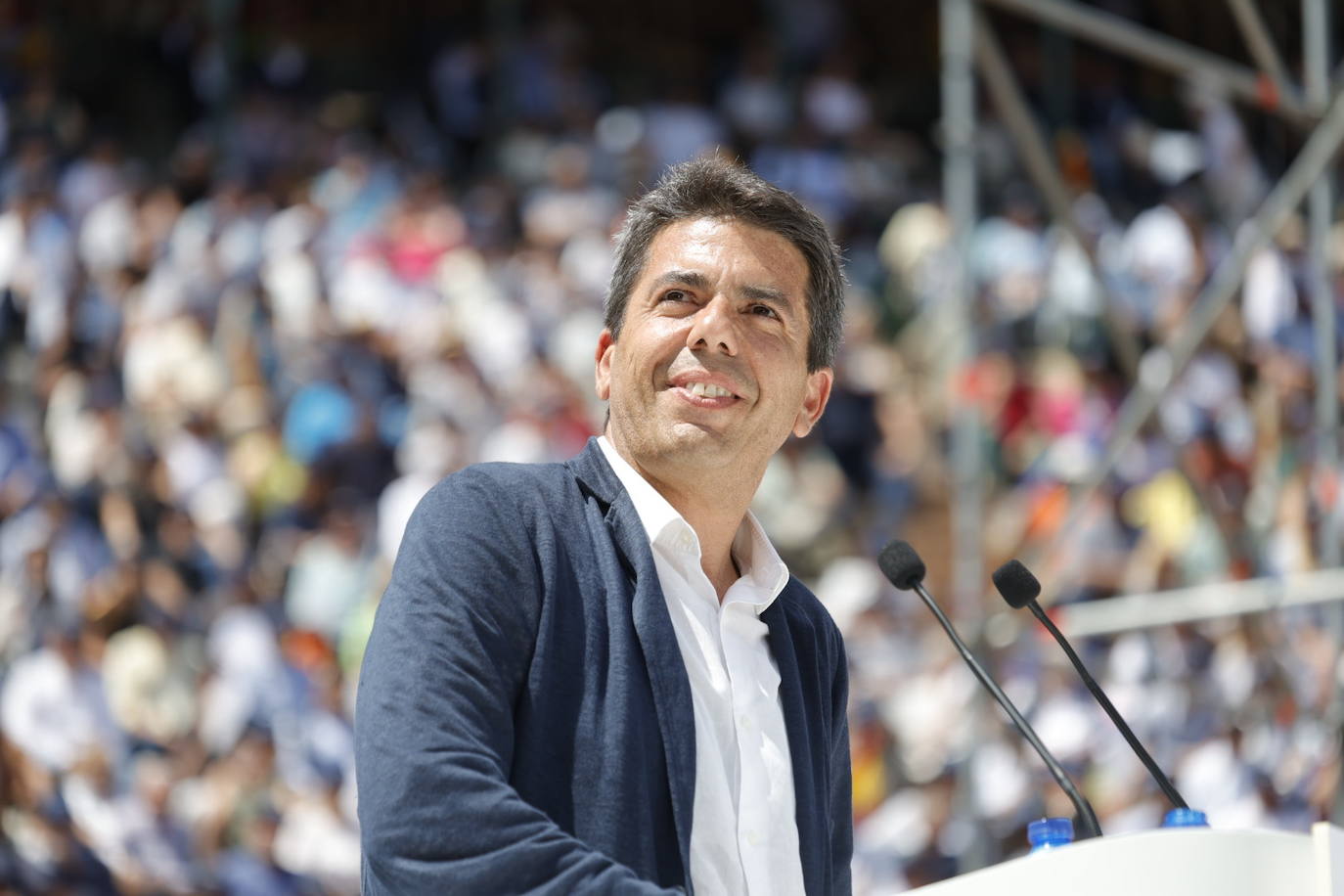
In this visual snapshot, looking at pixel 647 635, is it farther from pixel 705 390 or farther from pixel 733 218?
pixel 733 218

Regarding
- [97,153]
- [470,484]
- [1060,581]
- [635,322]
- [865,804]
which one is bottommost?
[865,804]

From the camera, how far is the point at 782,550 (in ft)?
28.7

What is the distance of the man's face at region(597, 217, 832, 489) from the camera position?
2145 millimetres

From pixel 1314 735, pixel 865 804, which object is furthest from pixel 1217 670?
pixel 865 804

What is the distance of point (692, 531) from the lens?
212 cm

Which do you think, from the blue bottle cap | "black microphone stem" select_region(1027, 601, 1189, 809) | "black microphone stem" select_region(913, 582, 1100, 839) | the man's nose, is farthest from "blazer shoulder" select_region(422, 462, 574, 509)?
the blue bottle cap

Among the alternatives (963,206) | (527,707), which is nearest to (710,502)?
(527,707)

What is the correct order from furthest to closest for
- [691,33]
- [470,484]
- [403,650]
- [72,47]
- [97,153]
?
[691,33]
[72,47]
[97,153]
[470,484]
[403,650]

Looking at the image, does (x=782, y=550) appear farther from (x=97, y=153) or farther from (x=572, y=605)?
(x=572, y=605)

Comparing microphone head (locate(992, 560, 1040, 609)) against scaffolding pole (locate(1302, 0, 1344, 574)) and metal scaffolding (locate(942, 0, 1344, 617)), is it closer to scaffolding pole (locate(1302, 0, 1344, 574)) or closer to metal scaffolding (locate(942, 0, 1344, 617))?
metal scaffolding (locate(942, 0, 1344, 617))

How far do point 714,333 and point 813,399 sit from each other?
277 mm

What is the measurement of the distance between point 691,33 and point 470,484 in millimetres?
11239

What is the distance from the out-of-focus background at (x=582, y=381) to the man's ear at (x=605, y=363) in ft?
9.90

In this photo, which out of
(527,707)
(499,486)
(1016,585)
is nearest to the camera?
(527,707)
